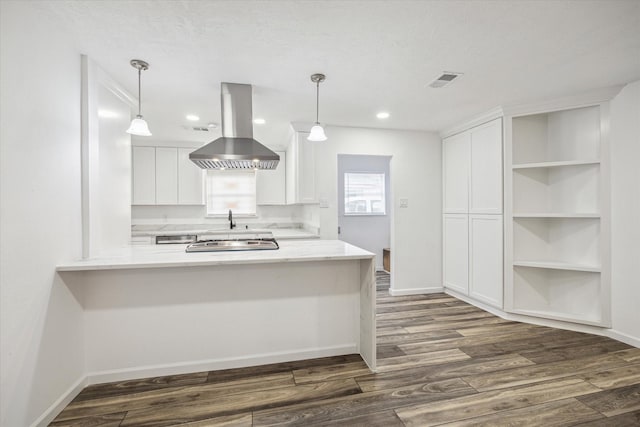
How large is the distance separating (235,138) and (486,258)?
3142mm

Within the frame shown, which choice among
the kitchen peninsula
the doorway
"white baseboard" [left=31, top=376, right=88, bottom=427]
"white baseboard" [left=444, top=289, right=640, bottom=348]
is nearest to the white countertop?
the kitchen peninsula

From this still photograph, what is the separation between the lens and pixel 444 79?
95.6 inches

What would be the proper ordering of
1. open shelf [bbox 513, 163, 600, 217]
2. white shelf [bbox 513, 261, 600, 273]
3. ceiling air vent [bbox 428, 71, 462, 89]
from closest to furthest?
ceiling air vent [bbox 428, 71, 462, 89] → white shelf [bbox 513, 261, 600, 273] → open shelf [bbox 513, 163, 600, 217]

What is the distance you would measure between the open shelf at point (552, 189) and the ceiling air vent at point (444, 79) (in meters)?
1.38

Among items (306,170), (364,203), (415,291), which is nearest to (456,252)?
(415,291)

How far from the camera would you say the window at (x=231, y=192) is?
4.84 metres

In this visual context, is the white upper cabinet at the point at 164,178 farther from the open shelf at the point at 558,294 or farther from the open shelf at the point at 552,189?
the open shelf at the point at 558,294

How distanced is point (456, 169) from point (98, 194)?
397 cm

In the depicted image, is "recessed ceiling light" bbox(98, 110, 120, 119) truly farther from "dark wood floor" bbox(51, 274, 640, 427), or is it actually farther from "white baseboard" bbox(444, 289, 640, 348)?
"white baseboard" bbox(444, 289, 640, 348)

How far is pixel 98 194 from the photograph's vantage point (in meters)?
2.10

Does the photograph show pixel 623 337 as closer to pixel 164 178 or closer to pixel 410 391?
pixel 410 391

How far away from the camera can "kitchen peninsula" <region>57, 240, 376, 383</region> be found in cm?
195

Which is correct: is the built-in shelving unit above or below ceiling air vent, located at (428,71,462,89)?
below

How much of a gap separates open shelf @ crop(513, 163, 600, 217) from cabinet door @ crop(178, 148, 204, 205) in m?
4.42
